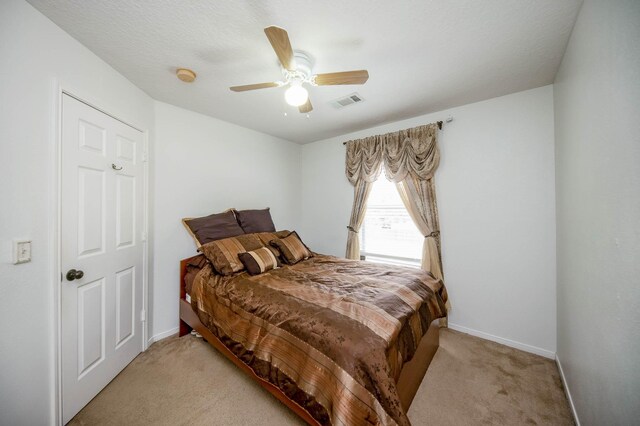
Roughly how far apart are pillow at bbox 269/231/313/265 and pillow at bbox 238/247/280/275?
0.61 feet

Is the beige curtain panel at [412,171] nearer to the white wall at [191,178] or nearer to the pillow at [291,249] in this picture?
the pillow at [291,249]

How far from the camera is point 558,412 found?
1518mm

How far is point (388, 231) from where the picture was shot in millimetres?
3246

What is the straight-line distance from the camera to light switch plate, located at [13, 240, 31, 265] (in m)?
1.18

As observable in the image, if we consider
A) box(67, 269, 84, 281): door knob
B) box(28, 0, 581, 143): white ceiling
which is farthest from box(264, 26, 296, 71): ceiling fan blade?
box(67, 269, 84, 281): door knob

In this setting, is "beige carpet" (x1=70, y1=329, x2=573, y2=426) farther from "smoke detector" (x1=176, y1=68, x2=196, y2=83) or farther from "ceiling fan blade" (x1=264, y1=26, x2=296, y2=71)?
"smoke detector" (x1=176, y1=68, x2=196, y2=83)

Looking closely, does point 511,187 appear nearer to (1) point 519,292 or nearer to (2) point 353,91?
(1) point 519,292

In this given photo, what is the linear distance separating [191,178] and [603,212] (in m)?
3.46

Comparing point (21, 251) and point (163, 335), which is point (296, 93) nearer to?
point (21, 251)

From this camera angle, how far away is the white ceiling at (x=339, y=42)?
52.4 inches

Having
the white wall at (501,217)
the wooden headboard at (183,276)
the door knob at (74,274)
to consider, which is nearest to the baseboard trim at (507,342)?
the white wall at (501,217)

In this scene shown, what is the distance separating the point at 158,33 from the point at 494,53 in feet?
8.24

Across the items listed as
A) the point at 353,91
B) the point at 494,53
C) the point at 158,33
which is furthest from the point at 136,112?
the point at 494,53

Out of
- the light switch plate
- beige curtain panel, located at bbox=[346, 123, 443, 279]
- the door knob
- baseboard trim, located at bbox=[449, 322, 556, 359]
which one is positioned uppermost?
beige curtain panel, located at bbox=[346, 123, 443, 279]
